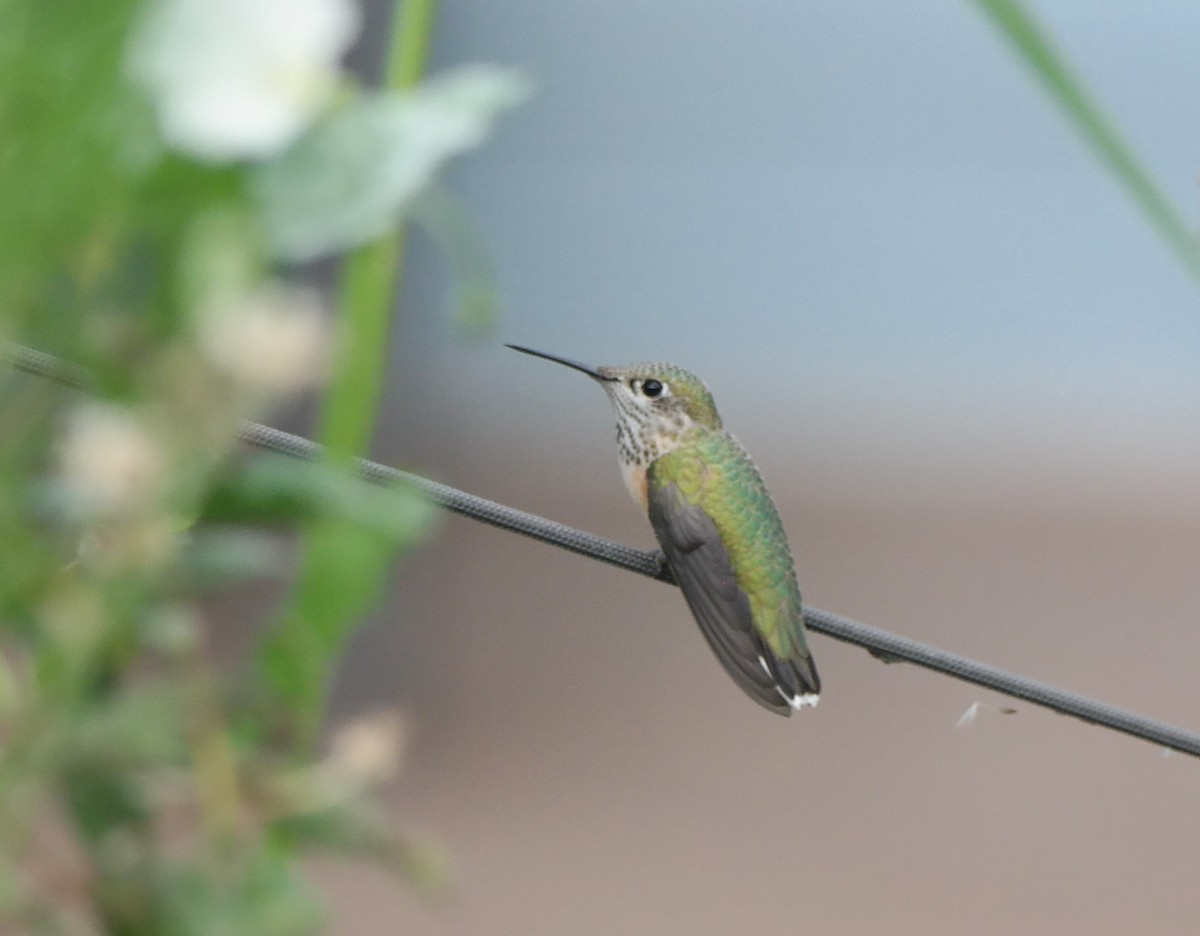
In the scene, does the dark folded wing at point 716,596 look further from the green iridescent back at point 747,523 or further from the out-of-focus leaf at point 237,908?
the out-of-focus leaf at point 237,908

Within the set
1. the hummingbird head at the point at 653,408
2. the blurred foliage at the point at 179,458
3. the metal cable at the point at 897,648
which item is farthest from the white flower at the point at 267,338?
the hummingbird head at the point at 653,408

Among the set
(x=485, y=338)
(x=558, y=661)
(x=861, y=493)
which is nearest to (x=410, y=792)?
(x=558, y=661)

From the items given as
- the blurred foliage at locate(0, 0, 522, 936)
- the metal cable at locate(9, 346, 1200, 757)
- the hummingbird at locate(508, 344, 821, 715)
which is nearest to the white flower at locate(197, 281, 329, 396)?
the blurred foliage at locate(0, 0, 522, 936)

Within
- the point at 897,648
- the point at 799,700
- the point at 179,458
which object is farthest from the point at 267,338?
the point at 799,700

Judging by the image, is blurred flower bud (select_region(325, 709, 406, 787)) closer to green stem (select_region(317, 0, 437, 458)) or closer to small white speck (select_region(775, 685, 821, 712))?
green stem (select_region(317, 0, 437, 458))

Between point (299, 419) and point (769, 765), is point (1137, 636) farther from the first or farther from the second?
point (299, 419)

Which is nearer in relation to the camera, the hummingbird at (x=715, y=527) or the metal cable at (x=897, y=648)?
the metal cable at (x=897, y=648)

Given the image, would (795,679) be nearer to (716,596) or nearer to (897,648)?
(716,596)
